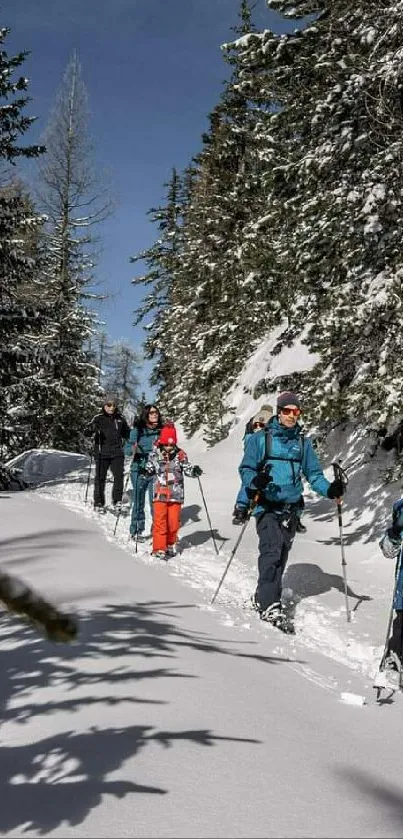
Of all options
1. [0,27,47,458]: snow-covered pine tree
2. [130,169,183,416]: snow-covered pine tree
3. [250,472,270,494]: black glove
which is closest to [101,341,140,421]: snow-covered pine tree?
[130,169,183,416]: snow-covered pine tree

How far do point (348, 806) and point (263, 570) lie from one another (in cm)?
384

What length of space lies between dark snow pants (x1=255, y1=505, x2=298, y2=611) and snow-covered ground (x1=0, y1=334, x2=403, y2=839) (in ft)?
1.07

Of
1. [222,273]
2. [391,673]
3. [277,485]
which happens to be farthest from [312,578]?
[222,273]

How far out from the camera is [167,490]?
9.45 m

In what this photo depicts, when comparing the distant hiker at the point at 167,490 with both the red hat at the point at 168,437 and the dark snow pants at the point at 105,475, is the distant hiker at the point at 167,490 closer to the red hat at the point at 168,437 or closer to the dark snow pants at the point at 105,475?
the red hat at the point at 168,437

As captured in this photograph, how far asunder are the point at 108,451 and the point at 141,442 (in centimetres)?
190

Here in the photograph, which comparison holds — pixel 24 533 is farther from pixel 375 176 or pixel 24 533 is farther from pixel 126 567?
pixel 375 176

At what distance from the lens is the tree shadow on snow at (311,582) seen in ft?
25.0

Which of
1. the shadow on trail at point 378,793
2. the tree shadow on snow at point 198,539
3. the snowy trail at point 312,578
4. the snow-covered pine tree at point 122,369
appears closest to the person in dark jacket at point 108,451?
the snowy trail at point 312,578

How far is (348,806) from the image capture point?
2510mm

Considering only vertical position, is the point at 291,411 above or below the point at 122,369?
below

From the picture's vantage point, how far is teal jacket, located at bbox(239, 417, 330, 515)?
21.2 feet

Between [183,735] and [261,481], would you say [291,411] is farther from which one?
[183,735]

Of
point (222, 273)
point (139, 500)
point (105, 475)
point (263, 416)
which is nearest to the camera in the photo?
point (139, 500)
